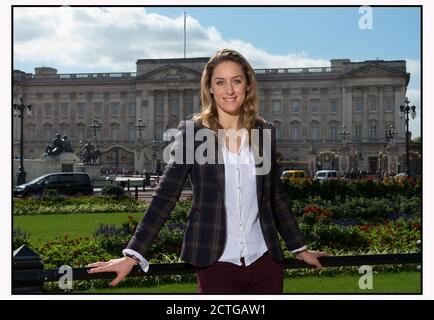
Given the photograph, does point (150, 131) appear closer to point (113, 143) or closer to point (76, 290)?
point (113, 143)

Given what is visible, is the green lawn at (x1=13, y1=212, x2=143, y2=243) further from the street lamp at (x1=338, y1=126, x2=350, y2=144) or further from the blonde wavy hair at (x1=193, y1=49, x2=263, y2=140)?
the street lamp at (x1=338, y1=126, x2=350, y2=144)

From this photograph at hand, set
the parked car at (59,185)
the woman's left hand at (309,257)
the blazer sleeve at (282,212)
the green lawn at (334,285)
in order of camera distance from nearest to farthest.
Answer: the blazer sleeve at (282,212) → the woman's left hand at (309,257) → the green lawn at (334,285) → the parked car at (59,185)

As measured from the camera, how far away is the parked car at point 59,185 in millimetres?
19734

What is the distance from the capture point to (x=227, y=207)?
8.42 ft

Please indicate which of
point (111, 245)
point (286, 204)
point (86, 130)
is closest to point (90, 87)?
point (86, 130)

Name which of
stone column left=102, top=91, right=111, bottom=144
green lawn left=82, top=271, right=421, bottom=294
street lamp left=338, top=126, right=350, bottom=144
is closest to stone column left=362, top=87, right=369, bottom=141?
street lamp left=338, top=126, right=350, bottom=144

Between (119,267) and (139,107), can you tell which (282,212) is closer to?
(119,267)

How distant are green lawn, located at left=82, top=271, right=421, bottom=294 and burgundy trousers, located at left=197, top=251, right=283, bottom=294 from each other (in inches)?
124

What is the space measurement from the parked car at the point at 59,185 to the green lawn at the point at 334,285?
577 inches

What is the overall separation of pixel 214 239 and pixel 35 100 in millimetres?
69944

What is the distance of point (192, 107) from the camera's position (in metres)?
68.0

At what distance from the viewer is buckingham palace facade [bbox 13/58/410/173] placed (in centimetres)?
6338

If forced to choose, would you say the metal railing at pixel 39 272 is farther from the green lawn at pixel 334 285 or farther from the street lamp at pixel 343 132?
the street lamp at pixel 343 132

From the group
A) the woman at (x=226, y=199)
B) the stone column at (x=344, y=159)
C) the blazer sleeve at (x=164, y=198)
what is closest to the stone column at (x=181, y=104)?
the stone column at (x=344, y=159)
